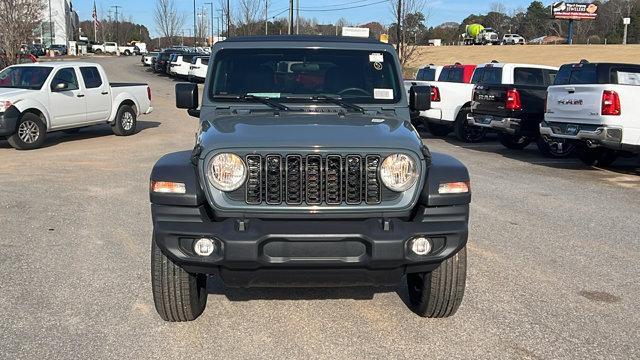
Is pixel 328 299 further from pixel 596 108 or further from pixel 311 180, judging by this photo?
pixel 596 108

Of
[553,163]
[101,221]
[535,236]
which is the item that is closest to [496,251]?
[535,236]

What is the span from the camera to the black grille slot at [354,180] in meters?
3.74

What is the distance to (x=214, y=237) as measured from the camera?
3586 mm

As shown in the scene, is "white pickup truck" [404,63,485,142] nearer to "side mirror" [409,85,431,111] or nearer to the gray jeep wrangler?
"side mirror" [409,85,431,111]

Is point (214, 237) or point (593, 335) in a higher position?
point (214, 237)

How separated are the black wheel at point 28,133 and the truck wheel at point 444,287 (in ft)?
36.2

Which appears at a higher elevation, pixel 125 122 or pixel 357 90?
pixel 357 90

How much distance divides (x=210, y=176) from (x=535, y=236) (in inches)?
167

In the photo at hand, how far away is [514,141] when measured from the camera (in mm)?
14570

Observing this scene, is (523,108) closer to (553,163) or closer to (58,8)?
(553,163)

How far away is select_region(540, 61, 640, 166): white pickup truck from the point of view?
10.1m

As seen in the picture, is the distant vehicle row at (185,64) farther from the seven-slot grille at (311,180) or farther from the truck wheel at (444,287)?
the seven-slot grille at (311,180)

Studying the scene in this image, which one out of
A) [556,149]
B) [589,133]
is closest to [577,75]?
[589,133]

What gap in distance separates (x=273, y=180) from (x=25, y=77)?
12.0 m
